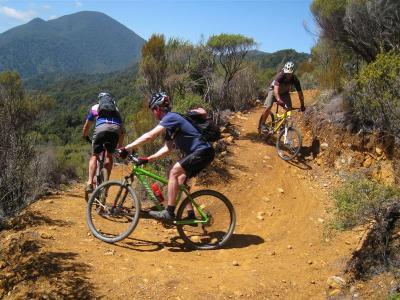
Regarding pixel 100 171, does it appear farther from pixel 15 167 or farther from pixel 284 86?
pixel 284 86

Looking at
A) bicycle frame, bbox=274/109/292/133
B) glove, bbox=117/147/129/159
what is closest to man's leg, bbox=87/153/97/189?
glove, bbox=117/147/129/159

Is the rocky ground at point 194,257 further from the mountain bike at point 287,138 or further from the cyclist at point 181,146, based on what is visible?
the mountain bike at point 287,138

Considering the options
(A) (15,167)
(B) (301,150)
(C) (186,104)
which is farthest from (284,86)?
(A) (15,167)

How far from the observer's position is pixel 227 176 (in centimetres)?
750

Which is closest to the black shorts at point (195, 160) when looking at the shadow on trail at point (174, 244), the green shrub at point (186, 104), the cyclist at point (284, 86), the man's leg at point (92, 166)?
the shadow on trail at point (174, 244)

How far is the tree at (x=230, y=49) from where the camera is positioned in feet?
38.3

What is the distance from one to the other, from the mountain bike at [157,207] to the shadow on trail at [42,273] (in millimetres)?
746

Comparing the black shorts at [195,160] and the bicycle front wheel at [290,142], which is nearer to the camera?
the black shorts at [195,160]

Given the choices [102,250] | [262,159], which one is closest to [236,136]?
[262,159]

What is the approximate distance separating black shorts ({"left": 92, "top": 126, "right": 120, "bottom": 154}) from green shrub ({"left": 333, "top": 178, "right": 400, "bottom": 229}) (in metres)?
3.12

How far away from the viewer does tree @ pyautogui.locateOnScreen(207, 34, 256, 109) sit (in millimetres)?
11664

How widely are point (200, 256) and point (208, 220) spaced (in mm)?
475

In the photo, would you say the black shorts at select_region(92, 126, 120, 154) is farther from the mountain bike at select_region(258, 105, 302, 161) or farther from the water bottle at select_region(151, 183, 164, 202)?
the mountain bike at select_region(258, 105, 302, 161)

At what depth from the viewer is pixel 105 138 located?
5.78 metres
